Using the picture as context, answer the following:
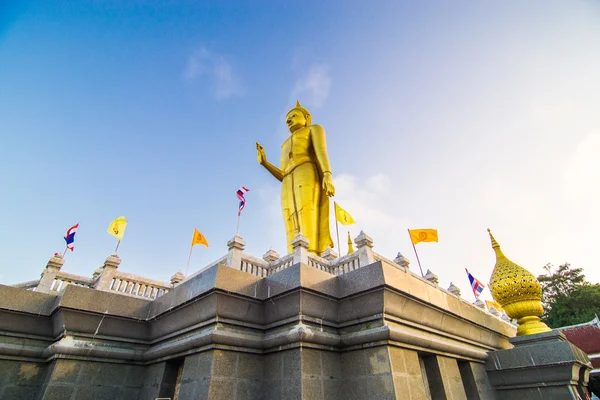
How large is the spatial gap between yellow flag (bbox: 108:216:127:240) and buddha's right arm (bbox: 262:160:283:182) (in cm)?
685

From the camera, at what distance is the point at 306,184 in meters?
14.9

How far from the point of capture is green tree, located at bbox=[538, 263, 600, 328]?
36500mm

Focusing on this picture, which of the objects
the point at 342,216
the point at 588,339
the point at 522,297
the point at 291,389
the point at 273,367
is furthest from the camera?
the point at 588,339

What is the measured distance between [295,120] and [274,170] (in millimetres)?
2744

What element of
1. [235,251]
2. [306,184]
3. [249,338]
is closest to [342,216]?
[306,184]

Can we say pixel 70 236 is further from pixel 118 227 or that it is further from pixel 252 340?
pixel 252 340

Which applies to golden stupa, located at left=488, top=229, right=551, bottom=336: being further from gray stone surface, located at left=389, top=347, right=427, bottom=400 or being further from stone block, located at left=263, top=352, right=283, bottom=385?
stone block, located at left=263, top=352, right=283, bottom=385

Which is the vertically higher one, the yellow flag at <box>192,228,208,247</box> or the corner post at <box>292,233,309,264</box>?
the yellow flag at <box>192,228,208,247</box>

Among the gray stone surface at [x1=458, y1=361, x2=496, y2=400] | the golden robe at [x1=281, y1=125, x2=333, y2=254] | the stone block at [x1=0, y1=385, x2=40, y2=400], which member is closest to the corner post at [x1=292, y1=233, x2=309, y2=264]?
the gray stone surface at [x1=458, y1=361, x2=496, y2=400]

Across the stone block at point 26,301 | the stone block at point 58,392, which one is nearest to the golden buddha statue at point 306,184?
the stone block at point 26,301

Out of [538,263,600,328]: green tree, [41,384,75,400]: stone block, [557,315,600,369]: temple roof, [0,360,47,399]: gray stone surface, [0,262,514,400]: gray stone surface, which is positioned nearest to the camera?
[0,262,514,400]: gray stone surface

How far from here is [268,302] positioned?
6.74 metres

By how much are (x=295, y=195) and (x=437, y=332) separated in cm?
895

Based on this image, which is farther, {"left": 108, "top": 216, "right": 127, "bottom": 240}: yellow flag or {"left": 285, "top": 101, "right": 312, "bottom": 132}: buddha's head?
{"left": 285, "top": 101, "right": 312, "bottom": 132}: buddha's head
